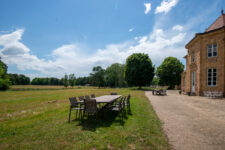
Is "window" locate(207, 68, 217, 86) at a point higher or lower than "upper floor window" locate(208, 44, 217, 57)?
lower

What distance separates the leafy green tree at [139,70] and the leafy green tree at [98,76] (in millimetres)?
31574

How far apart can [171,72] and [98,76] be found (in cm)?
3927

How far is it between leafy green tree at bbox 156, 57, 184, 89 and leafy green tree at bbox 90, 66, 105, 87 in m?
34.4

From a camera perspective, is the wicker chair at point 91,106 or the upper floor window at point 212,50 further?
the upper floor window at point 212,50

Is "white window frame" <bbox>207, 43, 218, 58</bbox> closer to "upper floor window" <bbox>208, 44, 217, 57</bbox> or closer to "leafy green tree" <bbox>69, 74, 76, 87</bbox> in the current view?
"upper floor window" <bbox>208, 44, 217, 57</bbox>

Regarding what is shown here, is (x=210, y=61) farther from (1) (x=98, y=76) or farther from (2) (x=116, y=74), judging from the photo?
(1) (x=98, y=76)

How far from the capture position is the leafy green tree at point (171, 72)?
4094cm

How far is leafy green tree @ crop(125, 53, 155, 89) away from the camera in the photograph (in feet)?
120

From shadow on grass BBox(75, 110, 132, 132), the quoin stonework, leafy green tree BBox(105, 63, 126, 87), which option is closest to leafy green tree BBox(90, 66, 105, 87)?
leafy green tree BBox(105, 63, 126, 87)

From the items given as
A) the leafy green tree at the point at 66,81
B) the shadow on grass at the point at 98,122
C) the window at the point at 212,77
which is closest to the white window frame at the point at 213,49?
the window at the point at 212,77

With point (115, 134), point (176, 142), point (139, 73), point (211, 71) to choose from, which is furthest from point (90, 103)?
point (139, 73)

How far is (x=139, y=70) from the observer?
36.5 meters

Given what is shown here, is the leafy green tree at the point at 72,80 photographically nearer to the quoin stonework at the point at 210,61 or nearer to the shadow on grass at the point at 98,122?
the quoin stonework at the point at 210,61

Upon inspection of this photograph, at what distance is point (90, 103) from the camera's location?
207 inches
